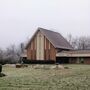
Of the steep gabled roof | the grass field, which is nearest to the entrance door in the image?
the steep gabled roof

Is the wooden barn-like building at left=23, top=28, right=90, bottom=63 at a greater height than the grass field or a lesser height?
greater

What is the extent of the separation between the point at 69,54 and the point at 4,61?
16315 mm

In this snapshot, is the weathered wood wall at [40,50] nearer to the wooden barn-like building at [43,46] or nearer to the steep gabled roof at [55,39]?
the wooden barn-like building at [43,46]

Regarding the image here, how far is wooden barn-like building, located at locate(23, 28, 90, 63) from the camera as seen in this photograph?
68.6m

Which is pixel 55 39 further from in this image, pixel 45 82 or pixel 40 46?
pixel 45 82

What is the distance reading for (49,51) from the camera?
6981 centimetres

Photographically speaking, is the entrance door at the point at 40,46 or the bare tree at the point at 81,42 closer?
the entrance door at the point at 40,46

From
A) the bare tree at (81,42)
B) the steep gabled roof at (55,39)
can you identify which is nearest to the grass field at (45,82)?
the steep gabled roof at (55,39)

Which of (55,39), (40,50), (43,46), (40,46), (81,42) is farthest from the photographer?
(81,42)

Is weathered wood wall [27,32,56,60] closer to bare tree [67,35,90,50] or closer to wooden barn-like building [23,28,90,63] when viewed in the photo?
wooden barn-like building [23,28,90,63]

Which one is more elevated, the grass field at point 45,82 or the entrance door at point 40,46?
the entrance door at point 40,46

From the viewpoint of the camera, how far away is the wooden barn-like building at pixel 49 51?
68.6 metres

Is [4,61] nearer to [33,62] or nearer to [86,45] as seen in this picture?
[33,62]

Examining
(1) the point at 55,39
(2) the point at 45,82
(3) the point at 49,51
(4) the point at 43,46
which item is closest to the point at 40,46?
(4) the point at 43,46
